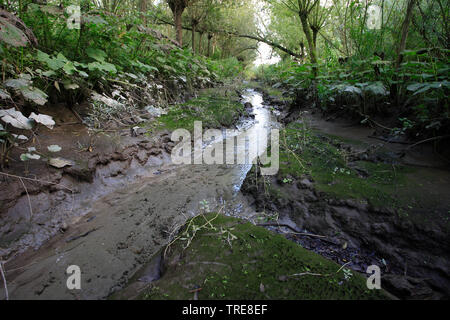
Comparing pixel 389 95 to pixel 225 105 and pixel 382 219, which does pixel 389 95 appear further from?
pixel 225 105

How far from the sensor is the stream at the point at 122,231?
1263 mm

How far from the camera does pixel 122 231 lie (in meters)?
1.72

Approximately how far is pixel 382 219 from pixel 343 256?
424mm

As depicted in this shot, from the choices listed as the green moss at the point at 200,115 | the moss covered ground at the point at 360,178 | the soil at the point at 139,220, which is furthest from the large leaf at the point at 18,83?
the moss covered ground at the point at 360,178

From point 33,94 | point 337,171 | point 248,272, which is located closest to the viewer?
point 248,272

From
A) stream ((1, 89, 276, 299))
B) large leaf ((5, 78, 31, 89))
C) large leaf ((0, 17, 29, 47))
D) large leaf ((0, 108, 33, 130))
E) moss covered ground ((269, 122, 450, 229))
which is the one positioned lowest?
stream ((1, 89, 276, 299))

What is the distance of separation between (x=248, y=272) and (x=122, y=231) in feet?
3.73

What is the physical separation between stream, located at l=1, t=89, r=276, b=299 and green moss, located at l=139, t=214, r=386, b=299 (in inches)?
13.6

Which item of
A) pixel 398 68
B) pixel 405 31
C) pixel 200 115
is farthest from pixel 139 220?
pixel 405 31

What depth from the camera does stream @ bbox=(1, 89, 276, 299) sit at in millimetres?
1263

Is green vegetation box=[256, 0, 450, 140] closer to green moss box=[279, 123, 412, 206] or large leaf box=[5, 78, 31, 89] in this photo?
green moss box=[279, 123, 412, 206]

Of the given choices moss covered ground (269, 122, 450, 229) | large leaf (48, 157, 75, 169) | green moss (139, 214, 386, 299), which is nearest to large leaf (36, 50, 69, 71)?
large leaf (48, 157, 75, 169)

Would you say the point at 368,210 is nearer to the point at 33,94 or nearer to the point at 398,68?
the point at 398,68
